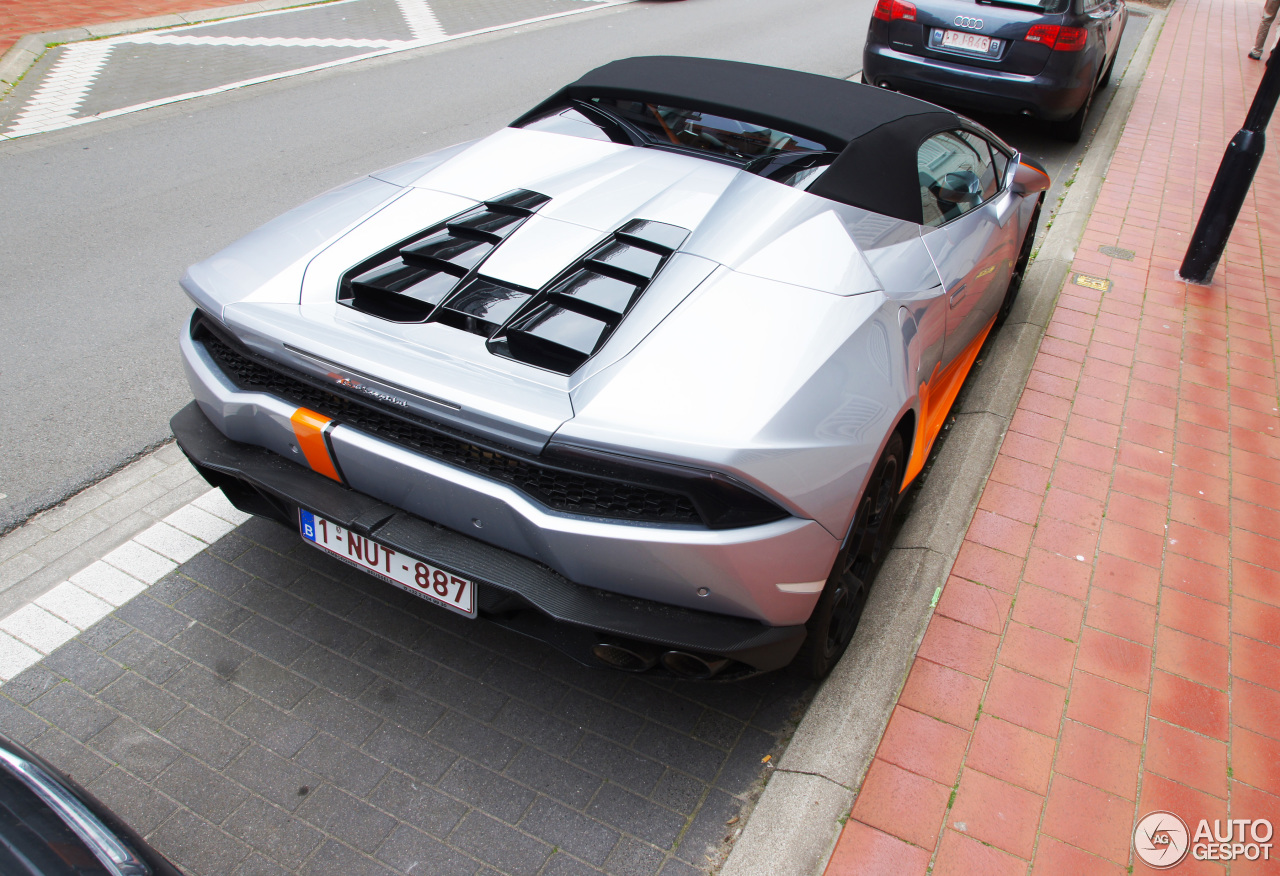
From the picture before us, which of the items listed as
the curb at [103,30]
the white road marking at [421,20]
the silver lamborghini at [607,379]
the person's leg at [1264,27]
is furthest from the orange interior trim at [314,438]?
the person's leg at [1264,27]

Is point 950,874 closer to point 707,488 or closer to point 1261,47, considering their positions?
point 707,488

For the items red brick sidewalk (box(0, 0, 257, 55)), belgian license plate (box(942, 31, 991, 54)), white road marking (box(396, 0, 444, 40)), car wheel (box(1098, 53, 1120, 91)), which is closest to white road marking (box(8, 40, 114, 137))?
red brick sidewalk (box(0, 0, 257, 55))

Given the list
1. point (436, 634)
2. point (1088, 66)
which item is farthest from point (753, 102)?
point (1088, 66)

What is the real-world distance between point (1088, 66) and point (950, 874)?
24.3 feet

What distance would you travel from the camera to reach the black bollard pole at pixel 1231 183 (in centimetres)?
506

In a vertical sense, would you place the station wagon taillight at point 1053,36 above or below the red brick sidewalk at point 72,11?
above

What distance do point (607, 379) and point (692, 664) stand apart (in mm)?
730

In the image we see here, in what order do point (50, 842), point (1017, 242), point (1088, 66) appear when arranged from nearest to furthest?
point (50, 842) < point (1017, 242) < point (1088, 66)

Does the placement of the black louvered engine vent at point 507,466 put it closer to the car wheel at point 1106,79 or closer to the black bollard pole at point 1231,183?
the black bollard pole at point 1231,183

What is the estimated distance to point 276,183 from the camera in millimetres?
6383

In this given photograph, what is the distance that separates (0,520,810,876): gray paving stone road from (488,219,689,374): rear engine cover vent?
107 centimetres

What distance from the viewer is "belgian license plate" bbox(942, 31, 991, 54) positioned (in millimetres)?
7207
